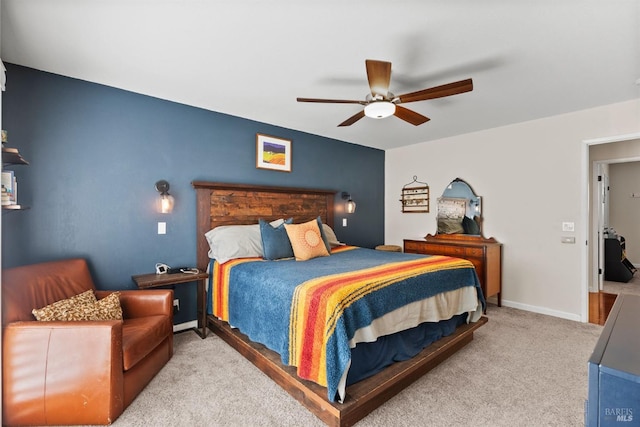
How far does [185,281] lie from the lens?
115 inches

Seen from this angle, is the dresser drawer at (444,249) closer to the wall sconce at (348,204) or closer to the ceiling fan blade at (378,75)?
the wall sconce at (348,204)

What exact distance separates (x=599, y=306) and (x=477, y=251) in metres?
1.90

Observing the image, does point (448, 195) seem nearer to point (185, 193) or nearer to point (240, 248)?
point (240, 248)

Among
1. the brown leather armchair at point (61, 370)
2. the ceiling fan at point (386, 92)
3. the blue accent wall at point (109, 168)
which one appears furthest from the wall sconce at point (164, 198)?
the ceiling fan at point (386, 92)

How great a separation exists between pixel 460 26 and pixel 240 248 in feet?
8.65

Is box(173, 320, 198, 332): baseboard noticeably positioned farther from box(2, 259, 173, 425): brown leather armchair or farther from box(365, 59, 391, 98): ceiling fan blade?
box(365, 59, 391, 98): ceiling fan blade

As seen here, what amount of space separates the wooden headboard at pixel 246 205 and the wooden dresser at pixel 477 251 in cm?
160

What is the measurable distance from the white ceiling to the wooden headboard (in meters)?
1.00

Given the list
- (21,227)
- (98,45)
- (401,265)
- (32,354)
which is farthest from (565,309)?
(21,227)

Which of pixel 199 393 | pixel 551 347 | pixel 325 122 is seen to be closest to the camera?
pixel 199 393

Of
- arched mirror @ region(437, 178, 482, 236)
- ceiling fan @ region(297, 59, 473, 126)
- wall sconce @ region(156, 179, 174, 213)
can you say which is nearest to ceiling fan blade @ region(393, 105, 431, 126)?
ceiling fan @ region(297, 59, 473, 126)

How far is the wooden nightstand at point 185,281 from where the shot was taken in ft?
8.97

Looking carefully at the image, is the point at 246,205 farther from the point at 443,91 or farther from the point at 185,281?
the point at 443,91

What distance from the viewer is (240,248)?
3152 millimetres
